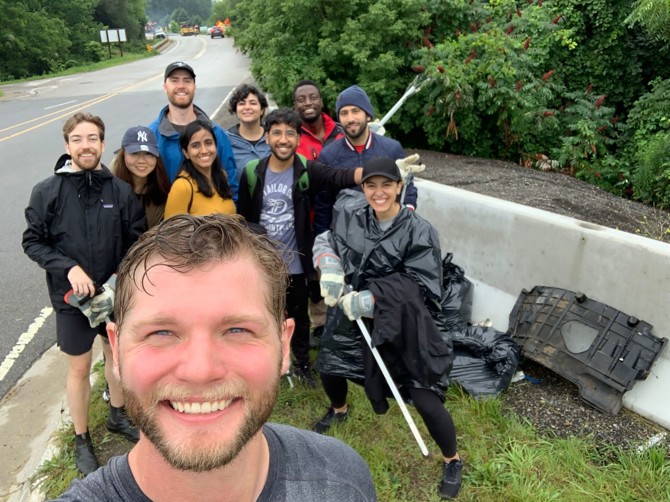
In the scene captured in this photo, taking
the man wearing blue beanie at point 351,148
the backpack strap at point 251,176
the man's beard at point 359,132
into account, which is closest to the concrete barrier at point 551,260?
the man wearing blue beanie at point 351,148

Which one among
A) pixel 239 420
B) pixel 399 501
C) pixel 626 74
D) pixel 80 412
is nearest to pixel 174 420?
pixel 239 420

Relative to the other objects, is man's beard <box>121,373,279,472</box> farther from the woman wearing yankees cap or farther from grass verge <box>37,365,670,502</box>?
the woman wearing yankees cap

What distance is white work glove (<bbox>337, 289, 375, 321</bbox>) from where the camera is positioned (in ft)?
9.04

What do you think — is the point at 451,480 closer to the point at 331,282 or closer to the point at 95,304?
the point at 331,282

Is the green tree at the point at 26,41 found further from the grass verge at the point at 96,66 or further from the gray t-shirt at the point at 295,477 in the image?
the gray t-shirt at the point at 295,477

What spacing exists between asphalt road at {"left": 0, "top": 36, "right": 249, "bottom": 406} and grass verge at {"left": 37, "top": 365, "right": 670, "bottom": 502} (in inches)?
63.0

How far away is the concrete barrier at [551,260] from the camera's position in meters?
3.13

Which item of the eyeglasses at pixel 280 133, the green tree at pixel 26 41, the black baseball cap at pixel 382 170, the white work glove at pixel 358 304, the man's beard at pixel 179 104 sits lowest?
the green tree at pixel 26 41

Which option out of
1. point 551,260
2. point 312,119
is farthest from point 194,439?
point 312,119

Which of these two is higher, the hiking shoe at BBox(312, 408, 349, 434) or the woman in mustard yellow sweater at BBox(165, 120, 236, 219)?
the woman in mustard yellow sweater at BBox(165, 120, 236, 219)

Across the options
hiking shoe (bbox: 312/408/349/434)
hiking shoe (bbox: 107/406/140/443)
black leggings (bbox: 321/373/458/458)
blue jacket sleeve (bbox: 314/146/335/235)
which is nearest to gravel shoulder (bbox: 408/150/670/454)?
black leggings (bbox: 321/373/458/458)

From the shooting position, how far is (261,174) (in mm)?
3451

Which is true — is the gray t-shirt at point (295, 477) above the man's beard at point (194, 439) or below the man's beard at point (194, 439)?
below

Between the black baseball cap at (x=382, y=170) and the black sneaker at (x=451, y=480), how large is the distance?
158cm
